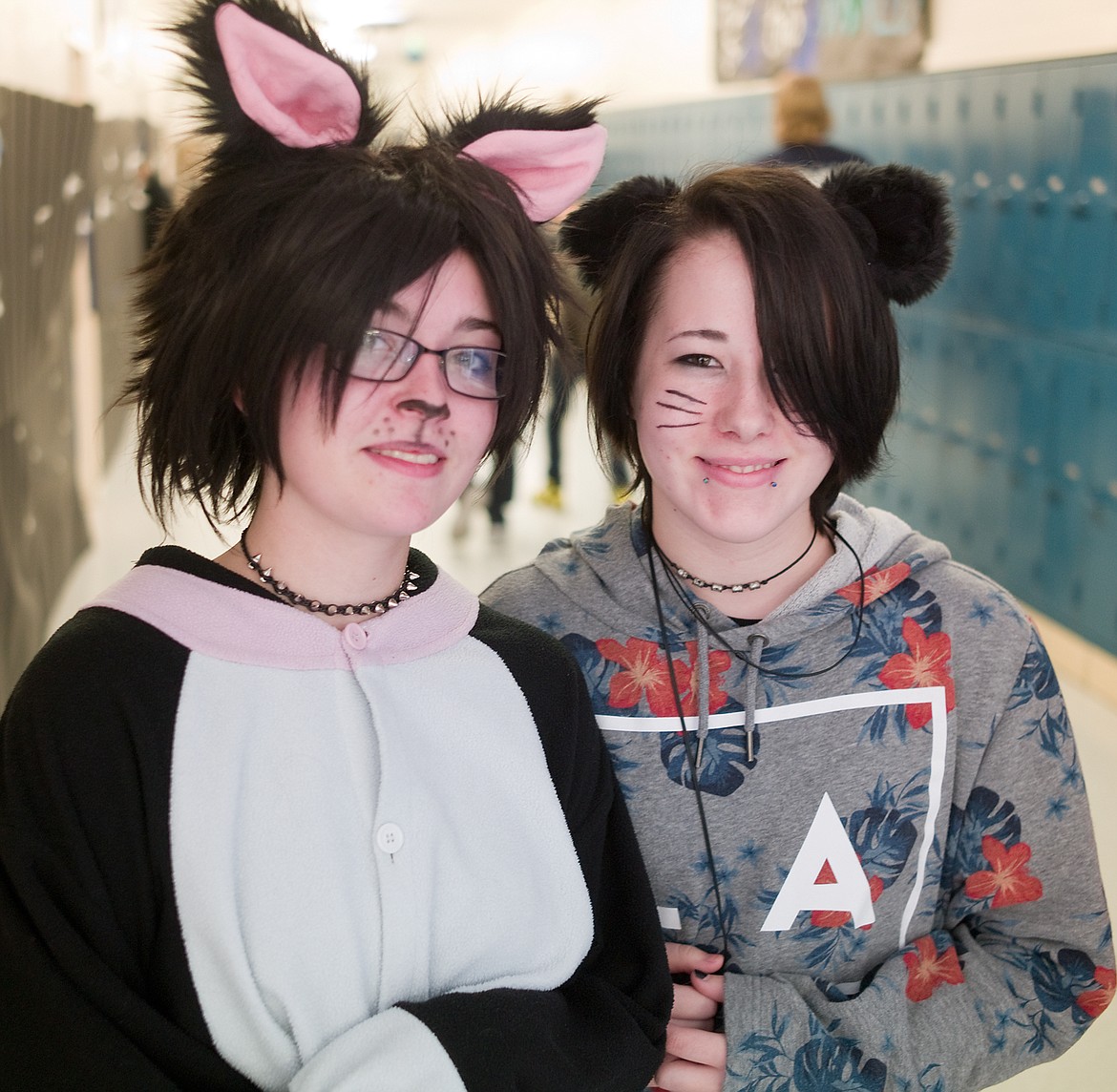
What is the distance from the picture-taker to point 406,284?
38.6 inches

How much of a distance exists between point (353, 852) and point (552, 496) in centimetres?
506

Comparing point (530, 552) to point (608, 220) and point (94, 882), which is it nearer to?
point (608, 220)

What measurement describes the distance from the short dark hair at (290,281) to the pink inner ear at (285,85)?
2cm

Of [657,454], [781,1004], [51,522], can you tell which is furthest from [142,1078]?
[51,522]

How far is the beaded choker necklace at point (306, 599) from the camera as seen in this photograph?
1063mm

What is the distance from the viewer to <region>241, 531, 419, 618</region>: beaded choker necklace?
1.06 meters

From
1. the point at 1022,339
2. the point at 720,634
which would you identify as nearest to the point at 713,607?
the point at 720,634

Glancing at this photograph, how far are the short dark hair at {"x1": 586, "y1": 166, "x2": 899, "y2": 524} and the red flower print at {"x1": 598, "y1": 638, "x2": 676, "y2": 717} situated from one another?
0.80ft

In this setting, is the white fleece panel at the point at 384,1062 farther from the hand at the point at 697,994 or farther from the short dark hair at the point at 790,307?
the short dark hair at the point at 790,307

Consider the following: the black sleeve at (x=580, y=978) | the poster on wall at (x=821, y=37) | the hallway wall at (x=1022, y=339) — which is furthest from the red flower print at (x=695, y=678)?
the poster on wall at (x=821, y=37)

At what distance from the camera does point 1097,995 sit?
1250 millimetres

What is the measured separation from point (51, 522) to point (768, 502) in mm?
2508

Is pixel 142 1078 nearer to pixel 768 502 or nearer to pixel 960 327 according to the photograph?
pixel 768 502

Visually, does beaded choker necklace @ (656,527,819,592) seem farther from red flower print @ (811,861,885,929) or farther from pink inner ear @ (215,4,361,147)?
pink inner ear @ (215,4,361,147)
